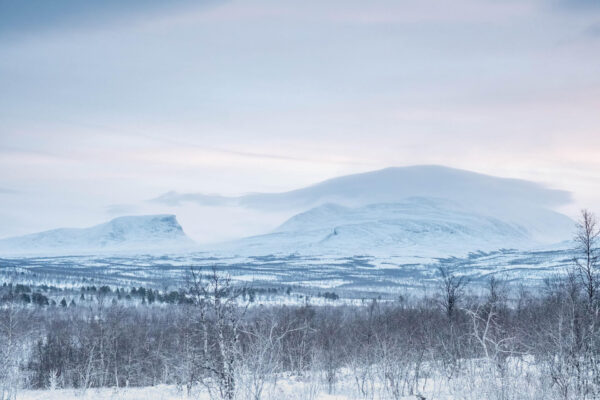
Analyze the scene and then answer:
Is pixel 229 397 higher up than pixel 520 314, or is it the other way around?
pixel 229 397

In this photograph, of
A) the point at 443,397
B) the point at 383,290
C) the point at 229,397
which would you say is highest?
the point at 229,397

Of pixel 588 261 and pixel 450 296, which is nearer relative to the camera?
pixel 588 261

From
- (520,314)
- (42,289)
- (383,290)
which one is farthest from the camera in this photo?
(383,290)

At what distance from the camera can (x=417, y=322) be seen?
194ft

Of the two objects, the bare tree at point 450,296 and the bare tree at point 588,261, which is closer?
the bare tree at point 588,261

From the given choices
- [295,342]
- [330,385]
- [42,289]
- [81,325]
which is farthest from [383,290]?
Result: [330,385]

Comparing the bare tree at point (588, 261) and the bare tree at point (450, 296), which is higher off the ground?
the bare tree at point (588, 261)

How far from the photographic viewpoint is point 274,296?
151250 millimetres

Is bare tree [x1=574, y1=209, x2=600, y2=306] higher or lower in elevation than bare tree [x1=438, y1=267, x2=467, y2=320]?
higher

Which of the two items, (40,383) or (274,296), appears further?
(274,296)

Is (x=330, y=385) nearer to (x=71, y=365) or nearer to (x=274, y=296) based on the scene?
(x=71, y=365)

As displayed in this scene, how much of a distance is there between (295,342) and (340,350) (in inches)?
161

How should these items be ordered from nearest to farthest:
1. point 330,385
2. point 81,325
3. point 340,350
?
1. point 330,385
2. point 340,350
3. point 81,325

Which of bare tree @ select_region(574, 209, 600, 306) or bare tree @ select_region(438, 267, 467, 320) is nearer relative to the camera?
bare tree @ select_region(574, 209, 600, 306)
